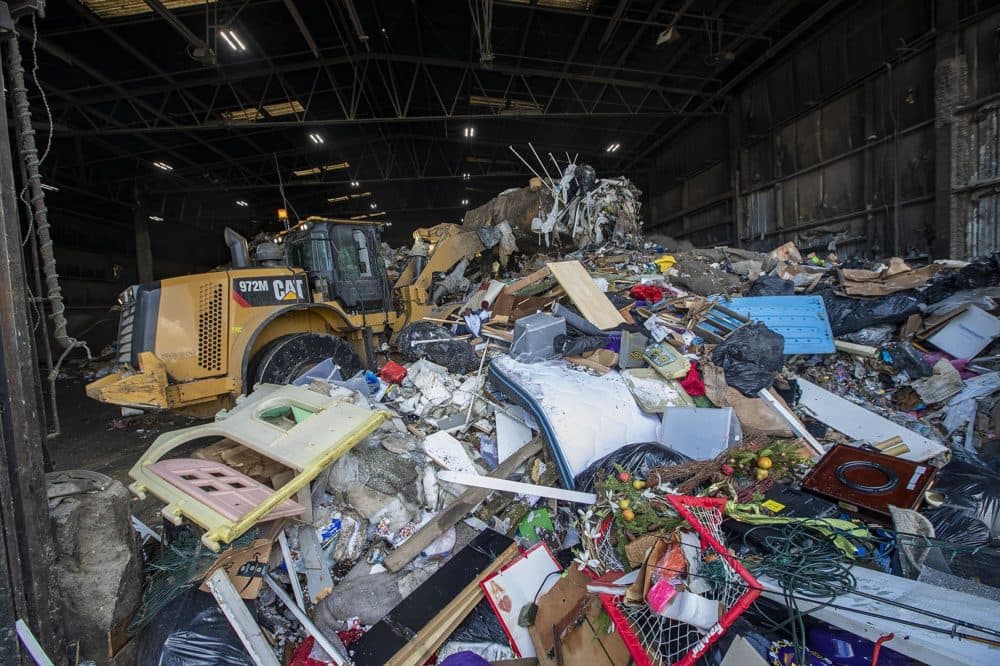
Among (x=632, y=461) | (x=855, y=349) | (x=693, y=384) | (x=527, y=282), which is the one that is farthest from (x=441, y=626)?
(x=855, y=349)

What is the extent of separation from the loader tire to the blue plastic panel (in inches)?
164

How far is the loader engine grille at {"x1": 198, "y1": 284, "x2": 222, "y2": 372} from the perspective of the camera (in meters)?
3.94

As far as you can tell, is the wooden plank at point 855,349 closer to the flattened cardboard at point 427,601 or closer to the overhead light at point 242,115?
the flattened cardboard at point 427,601

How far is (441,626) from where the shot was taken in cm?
210

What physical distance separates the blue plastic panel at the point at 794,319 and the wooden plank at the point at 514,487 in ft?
9.46

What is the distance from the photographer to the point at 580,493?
8.98 ft

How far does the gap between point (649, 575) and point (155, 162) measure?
15.7 m

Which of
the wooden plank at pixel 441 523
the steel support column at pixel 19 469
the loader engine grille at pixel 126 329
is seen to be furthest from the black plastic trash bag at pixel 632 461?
the loader engine grille at pixel 126 329

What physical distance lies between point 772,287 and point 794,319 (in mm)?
997

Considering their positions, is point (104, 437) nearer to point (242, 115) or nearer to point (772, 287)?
point (242, 115)

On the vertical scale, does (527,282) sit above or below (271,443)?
above

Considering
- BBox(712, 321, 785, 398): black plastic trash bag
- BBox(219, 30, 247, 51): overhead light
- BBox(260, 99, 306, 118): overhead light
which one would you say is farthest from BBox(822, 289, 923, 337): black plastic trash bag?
BBox(260, 99, 306, 118): overhead light

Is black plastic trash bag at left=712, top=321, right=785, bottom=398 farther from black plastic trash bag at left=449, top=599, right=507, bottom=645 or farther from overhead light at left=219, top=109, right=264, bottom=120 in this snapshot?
overhead light at left=219, top=109, right=264, bottom=120

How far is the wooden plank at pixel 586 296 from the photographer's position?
4727 millimetres
